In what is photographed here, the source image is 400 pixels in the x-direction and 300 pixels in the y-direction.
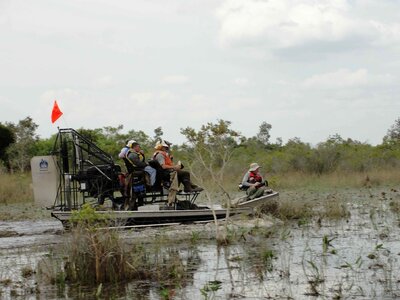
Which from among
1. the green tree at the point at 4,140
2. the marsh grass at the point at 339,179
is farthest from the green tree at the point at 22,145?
the marsh grass at the point at 339,179

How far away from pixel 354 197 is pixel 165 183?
28.9ft

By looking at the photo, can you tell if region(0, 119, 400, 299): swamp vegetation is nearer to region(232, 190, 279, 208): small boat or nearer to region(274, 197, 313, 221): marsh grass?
region(274, 197, 313, 221): marsh grass

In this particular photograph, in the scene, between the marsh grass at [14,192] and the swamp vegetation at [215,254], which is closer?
the swamp vegetation at [215,254]

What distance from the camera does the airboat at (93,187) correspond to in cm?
1595

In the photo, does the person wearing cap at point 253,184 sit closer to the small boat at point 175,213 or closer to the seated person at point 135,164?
the small boat at point 175,213

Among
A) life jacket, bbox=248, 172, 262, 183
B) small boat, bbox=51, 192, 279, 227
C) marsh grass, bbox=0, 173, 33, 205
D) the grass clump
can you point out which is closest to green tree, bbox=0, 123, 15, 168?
marsh grass, bbox=0, 173, 33, 205

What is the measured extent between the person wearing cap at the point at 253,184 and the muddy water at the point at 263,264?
1165mm

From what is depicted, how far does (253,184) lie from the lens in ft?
59.7

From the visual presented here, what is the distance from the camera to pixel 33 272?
1127 cm

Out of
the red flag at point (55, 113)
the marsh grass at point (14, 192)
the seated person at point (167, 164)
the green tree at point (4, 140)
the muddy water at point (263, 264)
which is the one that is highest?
the green tree at point (4, 140)

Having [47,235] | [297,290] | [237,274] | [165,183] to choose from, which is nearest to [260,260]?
[237,274]

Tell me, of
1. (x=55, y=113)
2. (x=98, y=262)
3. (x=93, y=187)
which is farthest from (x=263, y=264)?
(x=55, y=113)

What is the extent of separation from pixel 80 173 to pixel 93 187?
408 millimetres

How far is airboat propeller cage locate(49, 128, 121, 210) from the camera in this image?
52.4 ft
